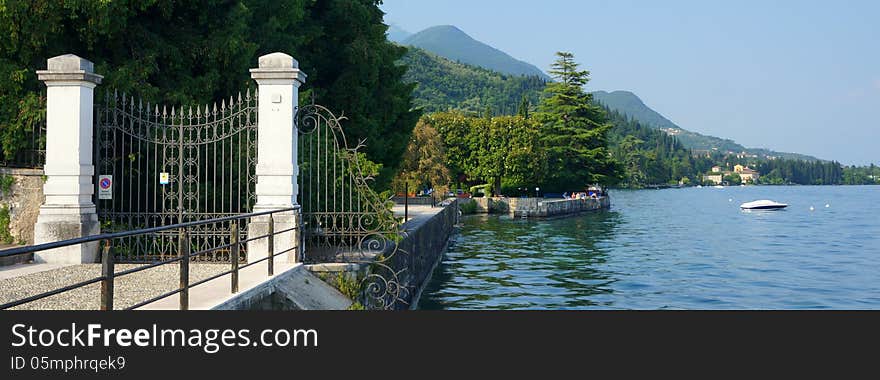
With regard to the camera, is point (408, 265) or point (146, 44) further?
point (408, 265)

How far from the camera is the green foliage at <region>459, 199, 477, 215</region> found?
58250 mm

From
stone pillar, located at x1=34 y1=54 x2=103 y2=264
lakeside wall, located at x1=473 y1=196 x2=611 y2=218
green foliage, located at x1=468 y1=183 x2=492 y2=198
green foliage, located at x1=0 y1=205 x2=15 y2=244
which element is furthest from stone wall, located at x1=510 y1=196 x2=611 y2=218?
stone pillar, located at x1=34 y1=54 x2=103 y2=264

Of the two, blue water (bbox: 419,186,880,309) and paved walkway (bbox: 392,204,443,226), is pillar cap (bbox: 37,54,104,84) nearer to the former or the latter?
blue water (bbox: 419,186,880,309)

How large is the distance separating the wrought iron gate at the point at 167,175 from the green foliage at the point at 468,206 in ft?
148

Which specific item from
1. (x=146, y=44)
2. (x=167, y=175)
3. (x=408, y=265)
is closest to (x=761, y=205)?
(x=408, y=265)

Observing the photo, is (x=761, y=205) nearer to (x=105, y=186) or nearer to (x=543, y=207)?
(x=543, y=207)

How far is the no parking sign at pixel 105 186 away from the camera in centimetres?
1087

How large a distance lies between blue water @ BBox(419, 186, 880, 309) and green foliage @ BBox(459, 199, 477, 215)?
39.0 feet

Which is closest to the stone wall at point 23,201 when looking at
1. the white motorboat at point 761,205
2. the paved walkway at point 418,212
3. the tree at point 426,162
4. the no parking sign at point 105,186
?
the no parking sign at point 105,186

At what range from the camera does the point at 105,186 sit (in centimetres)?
1091

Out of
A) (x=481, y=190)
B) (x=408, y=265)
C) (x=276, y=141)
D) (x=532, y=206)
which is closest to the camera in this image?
(x=276, y=141)

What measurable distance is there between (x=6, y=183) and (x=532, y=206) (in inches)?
1873
